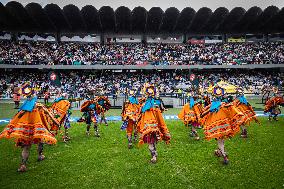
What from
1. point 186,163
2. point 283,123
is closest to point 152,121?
point 186,163

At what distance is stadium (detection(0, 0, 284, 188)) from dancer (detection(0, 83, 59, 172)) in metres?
0.03

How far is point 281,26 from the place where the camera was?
160 feet

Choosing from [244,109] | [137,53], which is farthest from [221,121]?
[137,53]

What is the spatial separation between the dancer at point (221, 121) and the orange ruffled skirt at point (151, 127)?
135cm

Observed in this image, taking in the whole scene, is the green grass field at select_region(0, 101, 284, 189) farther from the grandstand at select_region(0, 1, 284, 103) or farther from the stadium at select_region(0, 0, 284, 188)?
the grandstand at select_region(0, 1, 284, 103)

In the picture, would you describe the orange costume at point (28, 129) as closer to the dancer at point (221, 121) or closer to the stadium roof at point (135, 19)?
the dancer at point (221, 121)

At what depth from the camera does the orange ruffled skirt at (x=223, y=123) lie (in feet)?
25.3

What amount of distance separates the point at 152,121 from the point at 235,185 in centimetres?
292

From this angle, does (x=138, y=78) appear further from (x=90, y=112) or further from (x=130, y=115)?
(x=130, y=115)

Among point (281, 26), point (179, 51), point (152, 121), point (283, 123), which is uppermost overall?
point (281, 26)

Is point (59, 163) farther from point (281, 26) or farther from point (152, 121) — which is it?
point (281, 26)

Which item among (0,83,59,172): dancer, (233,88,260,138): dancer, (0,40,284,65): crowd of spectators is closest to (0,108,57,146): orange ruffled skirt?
(0,83,59,172): dancer

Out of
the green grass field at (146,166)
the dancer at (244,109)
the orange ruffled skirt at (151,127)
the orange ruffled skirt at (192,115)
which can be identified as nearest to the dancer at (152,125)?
the orange ruffled skirt at (151,127)

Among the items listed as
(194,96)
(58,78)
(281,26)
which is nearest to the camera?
(194,96)
